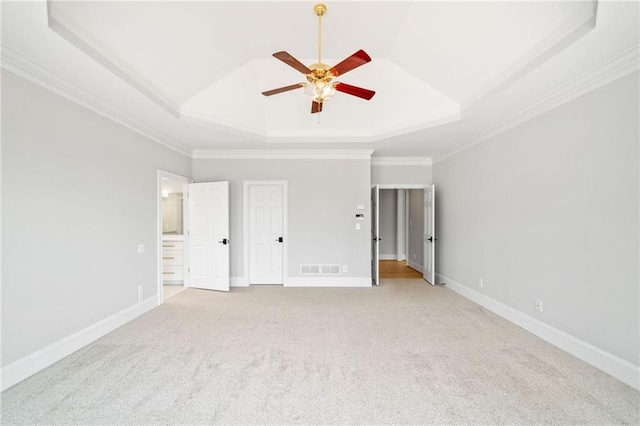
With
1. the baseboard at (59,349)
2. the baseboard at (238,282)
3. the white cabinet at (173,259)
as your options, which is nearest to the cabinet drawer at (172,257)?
the white cabinet at (173,259)

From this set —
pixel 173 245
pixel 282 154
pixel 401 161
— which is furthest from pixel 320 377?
pixel 401 161

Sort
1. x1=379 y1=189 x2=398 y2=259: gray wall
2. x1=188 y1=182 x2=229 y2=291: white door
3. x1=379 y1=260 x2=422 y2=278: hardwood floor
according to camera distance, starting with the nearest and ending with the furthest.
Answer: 1. x1=188 y1=182 x2=229 y2=291: white door
2. x1=379 y1=260 x2=422 y2=278: hardwood floor
3. x1=379 y1=189 x2=398 y2=259: gray wall

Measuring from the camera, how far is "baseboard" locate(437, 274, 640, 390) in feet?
7.44

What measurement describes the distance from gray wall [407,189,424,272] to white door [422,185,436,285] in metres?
0.72

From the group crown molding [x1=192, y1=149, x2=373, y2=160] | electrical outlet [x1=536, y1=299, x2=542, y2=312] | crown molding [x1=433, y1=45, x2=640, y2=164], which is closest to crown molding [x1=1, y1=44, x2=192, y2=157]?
crown molding [x1=192, y1=149, x2=373, y2=160]

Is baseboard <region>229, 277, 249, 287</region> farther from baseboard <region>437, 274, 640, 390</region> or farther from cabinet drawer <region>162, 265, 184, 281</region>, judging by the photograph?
baseboard <region>437, 274, 640, 390</region>

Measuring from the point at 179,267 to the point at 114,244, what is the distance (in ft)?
7.16

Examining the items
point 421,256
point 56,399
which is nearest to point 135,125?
point 56,399

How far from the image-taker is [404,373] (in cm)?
242

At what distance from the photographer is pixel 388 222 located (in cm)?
919

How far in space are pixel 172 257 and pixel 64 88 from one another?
3.43m

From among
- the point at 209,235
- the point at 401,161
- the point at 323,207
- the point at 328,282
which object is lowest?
the point at 328,282

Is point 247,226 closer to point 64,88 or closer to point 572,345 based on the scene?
point 64,88

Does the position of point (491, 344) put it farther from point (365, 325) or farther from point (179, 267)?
point (179, 267)
